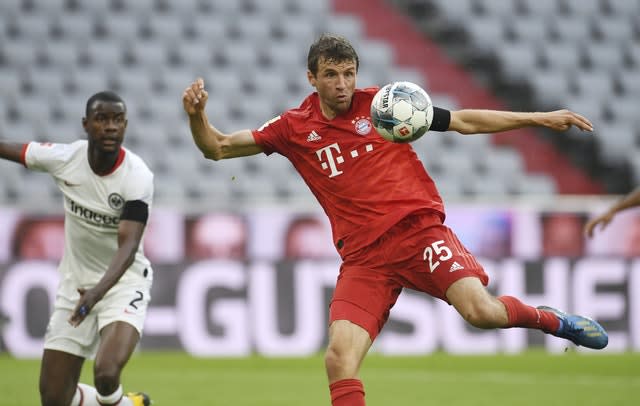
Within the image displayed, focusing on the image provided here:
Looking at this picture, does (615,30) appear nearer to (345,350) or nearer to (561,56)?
(561,56)

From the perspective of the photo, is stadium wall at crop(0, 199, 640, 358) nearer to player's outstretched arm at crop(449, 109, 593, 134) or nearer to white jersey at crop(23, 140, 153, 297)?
white jersey at crop(23, 140, 153, 297)

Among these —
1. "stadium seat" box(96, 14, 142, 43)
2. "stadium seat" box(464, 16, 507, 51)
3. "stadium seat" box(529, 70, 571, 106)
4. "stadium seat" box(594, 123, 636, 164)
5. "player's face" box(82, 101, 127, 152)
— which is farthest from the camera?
"stadium seat" box(464, 16, 507, 51)

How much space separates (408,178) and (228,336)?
21.3ft

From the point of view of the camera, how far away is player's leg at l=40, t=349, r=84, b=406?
6684mm

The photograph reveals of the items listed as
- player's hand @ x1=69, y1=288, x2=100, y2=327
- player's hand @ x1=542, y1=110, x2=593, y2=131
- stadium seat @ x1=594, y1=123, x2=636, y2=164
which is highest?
stadium seat @ x1=594, y1=123, x2=636, y2=164

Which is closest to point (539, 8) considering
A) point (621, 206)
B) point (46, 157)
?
point (621, 206)

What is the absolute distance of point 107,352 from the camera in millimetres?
6527

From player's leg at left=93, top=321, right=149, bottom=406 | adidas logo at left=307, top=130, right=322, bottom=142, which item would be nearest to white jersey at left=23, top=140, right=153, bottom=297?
player's leg at left=93, top=321, right=149, bottom=406

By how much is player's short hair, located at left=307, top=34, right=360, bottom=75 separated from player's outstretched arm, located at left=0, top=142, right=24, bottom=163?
6.87 ft

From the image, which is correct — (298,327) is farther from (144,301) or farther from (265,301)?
(144,301)

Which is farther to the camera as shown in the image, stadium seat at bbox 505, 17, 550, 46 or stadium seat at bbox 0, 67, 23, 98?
stadium seat at bbox 505, 17, 550, 46

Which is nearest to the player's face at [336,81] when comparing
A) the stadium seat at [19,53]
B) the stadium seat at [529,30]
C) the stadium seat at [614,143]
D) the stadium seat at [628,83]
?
the stadium seat at [19,53]

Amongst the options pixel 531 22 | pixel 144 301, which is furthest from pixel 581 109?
pixel 144 301

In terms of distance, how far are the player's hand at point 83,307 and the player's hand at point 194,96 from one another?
1.24 meters
